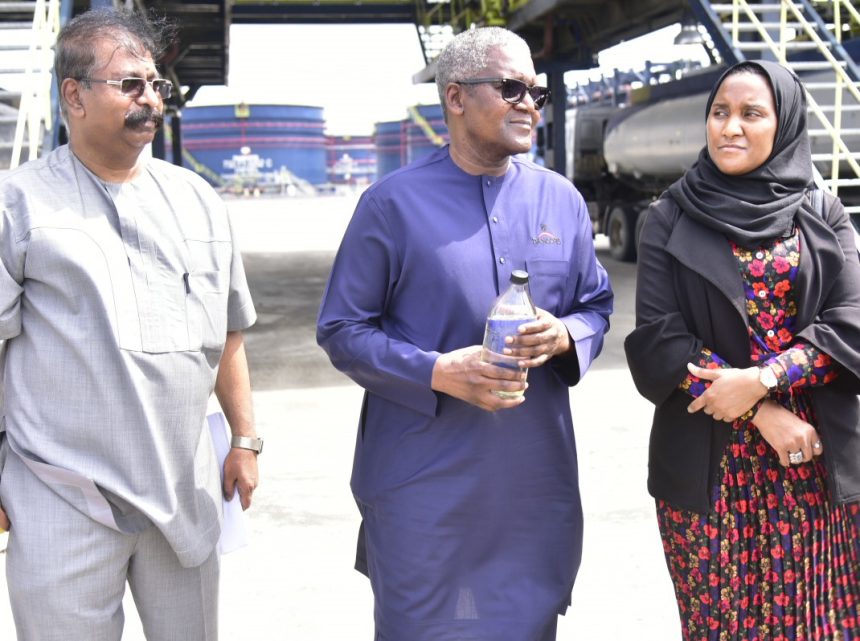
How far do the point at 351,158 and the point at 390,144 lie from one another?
808cm

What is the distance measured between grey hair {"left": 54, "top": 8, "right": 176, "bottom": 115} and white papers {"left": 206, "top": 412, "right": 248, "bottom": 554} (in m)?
0.90

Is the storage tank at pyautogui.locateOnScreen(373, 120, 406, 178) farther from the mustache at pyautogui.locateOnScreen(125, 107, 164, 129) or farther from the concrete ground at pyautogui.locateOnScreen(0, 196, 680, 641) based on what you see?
the mustache at pyautogui.locateOnScreen(125, 107, 164, 129)

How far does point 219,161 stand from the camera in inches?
2266

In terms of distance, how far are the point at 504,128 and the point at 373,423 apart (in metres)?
0.86

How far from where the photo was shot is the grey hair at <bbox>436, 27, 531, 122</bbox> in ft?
8.20

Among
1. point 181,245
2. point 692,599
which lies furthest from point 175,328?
point 692,599

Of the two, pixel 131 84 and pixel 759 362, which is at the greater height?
pixel 131 84

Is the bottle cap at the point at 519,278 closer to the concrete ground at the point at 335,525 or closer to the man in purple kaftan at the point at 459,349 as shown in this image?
the man in purple kaftan at the point at 459,349

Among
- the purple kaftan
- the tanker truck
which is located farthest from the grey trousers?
the tanker truck

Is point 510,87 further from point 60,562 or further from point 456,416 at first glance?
point 60,562

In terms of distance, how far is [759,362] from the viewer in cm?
254

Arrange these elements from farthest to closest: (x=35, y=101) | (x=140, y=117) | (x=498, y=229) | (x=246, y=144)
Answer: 1. (x=246, y=144)
2. (x=35, y=101)
3. (x=498, y=229)
4. (x=140, y=117)

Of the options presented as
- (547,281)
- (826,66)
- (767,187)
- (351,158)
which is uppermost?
(826,66)

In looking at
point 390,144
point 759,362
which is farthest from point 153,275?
point 390,144
